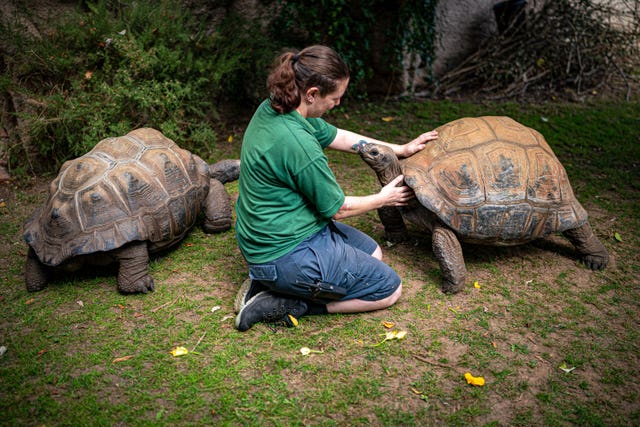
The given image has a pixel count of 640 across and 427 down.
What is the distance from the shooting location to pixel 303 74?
2.91 metres

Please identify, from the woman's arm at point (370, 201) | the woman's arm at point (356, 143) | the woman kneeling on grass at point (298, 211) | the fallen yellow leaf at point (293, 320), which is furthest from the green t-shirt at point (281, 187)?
the woman's arm at point (356, 143)

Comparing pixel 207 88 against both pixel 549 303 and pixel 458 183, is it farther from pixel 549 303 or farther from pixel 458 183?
pixel 549 303

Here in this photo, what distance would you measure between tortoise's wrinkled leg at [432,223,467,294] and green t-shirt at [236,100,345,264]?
3.14ft

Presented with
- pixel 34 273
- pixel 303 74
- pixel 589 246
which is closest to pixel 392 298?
pixel 303 74

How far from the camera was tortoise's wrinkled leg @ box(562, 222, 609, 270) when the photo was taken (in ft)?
13.4

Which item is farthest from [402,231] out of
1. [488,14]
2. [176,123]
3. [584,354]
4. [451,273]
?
[488,14]

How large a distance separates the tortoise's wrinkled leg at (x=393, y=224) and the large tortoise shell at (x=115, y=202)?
5.39 ft

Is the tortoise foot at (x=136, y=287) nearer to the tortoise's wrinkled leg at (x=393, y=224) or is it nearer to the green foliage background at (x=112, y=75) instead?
the tortoise's wrinkled leg at (x=393, y=224)

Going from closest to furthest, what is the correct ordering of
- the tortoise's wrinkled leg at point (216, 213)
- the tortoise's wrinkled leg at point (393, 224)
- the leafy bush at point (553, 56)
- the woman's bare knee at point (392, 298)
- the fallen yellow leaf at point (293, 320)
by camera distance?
the fallen yellow leaf at point (293, 320)
the woman's bare knee at point (392, 298)
the tortoise's wrinkled leg at point (393, 224)
the tortoise's wrinkled leg at point (216, 213)
the leafy bush at point (553, 56)

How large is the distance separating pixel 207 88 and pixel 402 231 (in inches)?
131

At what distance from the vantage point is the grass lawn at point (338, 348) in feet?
9.13

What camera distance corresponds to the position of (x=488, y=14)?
840 centimetres

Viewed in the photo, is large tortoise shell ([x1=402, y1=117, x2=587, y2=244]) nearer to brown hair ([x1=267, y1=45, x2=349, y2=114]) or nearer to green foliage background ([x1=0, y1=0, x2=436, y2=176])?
brown hair ([x1=267, y1=45, x2=349, y2=114])

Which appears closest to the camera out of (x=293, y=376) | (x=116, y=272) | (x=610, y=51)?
(x=293, y=376)
